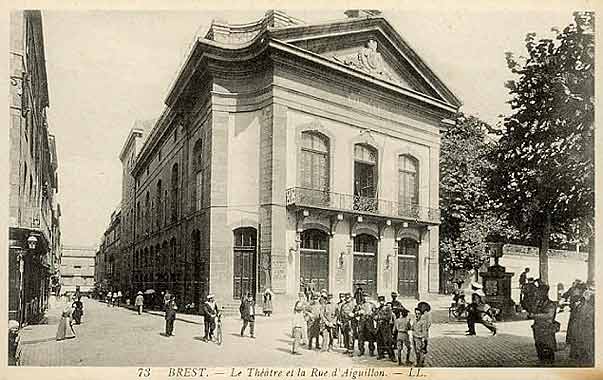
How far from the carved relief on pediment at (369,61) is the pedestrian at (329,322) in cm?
282

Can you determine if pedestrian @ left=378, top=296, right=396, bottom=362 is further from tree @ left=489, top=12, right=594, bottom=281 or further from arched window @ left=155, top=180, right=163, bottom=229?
arched window @ left=155, top=180, right=163, bottom=229

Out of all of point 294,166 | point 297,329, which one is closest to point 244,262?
point 297,329

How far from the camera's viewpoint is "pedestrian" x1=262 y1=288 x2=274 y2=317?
6938mm

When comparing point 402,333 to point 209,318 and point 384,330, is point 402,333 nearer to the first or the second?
point 384,330

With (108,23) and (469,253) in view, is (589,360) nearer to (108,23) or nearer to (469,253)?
(469,253)

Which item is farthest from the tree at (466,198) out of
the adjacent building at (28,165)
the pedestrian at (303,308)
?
the adjacent building at (28,165)

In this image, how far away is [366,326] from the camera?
22.8 ft

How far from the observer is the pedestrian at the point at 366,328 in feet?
22.2

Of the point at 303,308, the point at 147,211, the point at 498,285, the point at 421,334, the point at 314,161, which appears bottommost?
the point at 421,334

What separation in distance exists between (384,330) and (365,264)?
1.08m

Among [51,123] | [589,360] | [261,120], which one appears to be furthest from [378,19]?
[589,360]

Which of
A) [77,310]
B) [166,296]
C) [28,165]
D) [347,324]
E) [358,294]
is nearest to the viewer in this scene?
[347,324]

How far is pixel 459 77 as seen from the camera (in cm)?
722

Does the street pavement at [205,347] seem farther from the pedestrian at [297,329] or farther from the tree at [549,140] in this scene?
the tree at [549,140]
